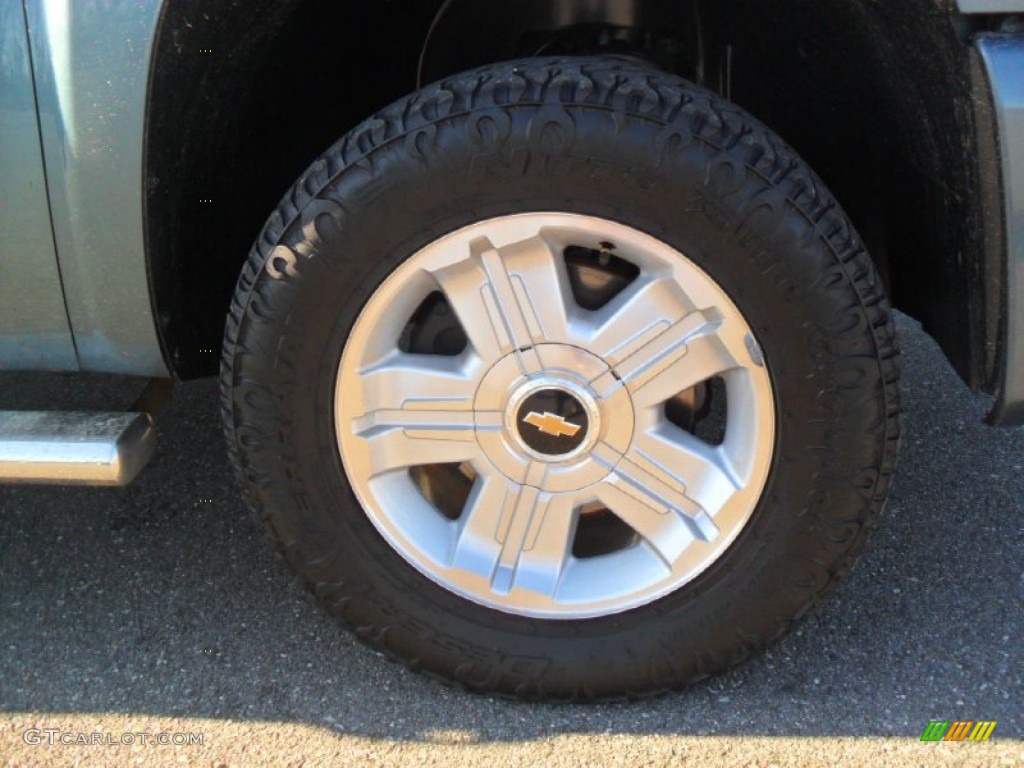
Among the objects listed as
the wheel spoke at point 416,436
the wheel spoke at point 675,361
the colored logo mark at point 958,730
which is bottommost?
the colored logo mark at point 958,730

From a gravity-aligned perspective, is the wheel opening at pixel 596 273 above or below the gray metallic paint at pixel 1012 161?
below

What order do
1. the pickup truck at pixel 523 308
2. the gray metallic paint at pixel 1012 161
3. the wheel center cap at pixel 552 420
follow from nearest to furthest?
the gray metallic paint at pixel 1012 161 < the pickup truck at pixel 523 308 < the wheel center cap at pixel 552 420

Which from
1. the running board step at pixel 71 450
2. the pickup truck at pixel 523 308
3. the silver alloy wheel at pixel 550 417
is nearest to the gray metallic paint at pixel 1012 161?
the pickup truck at pixel 523 308

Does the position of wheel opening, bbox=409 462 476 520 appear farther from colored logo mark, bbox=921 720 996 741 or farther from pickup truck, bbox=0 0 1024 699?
colored logo mark, bbox=921 720 996 741

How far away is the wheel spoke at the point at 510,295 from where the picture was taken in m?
1.72

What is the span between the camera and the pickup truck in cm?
162

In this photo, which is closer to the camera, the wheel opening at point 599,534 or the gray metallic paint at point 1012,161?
the gray metallic paint at point 1012,161

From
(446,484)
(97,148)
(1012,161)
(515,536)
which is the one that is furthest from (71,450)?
(1012,161)

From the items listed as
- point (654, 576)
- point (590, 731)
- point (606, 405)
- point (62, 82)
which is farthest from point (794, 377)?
point (62, 82)

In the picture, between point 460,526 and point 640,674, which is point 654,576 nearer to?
point 640,674

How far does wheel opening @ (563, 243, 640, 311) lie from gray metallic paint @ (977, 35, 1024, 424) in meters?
0.61

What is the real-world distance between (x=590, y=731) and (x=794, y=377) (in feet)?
2.43

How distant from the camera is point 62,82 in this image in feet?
5.39

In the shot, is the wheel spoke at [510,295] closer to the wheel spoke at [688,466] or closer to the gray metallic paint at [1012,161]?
the wheel spoke at [688,466]
